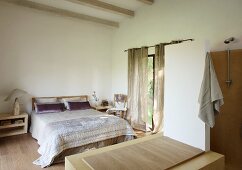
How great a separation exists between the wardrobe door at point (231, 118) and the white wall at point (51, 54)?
3.70m

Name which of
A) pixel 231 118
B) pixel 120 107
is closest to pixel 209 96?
pixel 231 118

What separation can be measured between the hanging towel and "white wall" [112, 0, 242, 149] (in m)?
0.09

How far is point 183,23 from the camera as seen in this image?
365 cm

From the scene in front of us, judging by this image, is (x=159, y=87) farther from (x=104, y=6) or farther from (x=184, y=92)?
(x=104, y=6)

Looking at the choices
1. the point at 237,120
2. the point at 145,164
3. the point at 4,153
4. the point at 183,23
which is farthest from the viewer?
the point at 183,23

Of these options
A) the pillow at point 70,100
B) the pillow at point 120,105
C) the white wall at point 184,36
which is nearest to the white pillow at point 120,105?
the pillow at point 120,105

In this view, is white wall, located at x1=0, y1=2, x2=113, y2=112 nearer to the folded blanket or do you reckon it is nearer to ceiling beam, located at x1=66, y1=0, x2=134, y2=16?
ceiling beam, located at x1=66, y1=0, x2=134, y2=16

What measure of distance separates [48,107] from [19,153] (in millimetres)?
1363

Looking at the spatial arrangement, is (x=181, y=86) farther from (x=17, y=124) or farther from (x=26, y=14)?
(x=26, y=14)

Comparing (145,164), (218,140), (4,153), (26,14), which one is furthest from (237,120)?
(26,14)

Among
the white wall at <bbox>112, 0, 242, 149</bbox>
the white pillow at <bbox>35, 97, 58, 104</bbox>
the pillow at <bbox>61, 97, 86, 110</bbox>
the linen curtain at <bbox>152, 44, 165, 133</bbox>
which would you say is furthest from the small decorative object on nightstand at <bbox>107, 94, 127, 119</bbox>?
the white pillow at <bbox>35, 97, 58, 104</bbox>

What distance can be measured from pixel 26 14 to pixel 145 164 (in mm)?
4559

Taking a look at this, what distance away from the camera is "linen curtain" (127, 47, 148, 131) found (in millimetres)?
4500

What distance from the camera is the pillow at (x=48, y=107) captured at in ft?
14.0
